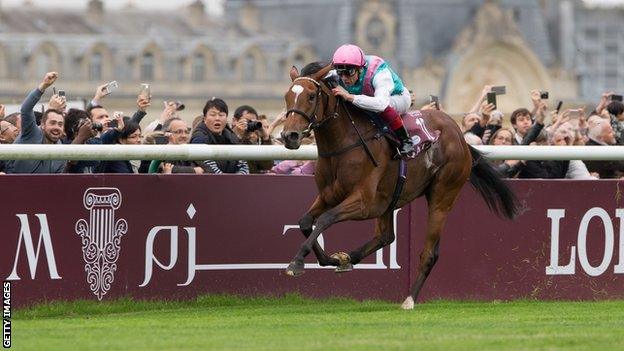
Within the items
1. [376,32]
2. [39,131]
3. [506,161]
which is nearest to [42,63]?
[376,32]

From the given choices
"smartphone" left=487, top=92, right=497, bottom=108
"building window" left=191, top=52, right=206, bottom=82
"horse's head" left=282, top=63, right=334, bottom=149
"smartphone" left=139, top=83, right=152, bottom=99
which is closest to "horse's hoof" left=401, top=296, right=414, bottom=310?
"horse's head" left=282, top=63, right=334, bottom=149

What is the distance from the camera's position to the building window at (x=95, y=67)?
9544 centimetres

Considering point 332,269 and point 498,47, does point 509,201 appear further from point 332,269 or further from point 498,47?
point 498,47

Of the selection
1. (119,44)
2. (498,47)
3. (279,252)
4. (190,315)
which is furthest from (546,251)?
(498,47)

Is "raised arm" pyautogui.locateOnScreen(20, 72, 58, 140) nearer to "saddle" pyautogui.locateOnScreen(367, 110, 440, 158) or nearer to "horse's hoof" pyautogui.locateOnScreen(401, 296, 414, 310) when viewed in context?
"saddle" pyautogui.locateOnScreen(367, 110, 440, 158)

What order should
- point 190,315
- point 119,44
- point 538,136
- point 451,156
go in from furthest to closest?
point 119,44 → point 538,136 → point 451,156 → point 190,315

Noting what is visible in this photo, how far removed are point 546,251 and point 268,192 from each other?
227cm

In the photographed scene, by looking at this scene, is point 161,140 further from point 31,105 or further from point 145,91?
point 31,105

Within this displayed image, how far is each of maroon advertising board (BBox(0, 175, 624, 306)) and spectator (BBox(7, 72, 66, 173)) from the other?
397mm

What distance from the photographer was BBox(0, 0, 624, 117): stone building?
Result: 312 feet

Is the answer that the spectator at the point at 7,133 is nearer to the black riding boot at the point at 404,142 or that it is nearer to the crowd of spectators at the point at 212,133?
the crowd of spectators at the point at 212,133

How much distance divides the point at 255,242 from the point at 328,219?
4.27 feet

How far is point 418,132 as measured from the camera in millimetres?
14867

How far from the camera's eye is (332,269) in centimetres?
1558
